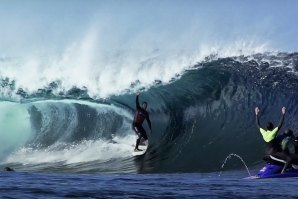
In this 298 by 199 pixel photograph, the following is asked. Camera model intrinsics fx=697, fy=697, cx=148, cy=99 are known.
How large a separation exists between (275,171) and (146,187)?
386 centimetres

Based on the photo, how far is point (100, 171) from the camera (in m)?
18.2

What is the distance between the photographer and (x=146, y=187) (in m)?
12.8

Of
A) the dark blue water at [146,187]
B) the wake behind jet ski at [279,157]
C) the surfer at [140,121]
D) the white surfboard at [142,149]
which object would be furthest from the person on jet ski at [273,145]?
the white surfboard at [142,149]

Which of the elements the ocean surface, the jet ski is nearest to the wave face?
the ocean surface

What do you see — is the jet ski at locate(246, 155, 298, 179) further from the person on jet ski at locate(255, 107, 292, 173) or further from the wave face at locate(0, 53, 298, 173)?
the wave face at locate(0, 53, 298, 173)

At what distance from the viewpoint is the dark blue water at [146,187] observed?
449 inches

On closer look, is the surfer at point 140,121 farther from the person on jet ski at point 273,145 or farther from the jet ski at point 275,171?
the jet ski at point 275,171

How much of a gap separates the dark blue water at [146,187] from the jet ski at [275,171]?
0.53m

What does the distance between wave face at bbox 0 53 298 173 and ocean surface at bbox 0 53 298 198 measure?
32mm

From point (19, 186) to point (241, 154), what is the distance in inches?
343

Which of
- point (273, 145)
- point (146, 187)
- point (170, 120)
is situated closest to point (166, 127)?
point (170, 120)

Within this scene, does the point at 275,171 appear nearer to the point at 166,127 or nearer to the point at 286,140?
the point at 286,140

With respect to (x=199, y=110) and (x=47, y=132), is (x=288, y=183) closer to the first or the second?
(x=199, y=110)

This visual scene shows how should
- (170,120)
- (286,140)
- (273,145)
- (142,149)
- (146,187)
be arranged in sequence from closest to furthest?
(146,187) → (286,140) → (273,145) → (142,149) → (170,120)
